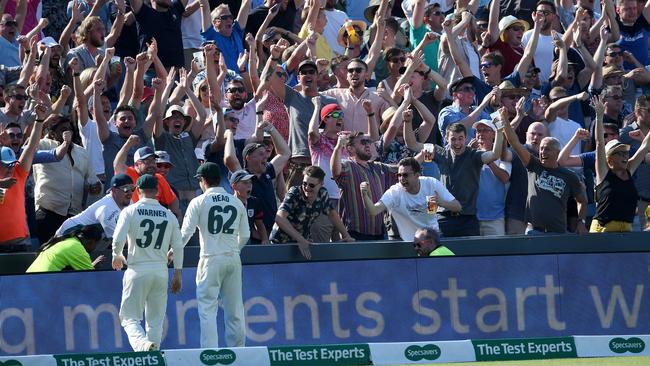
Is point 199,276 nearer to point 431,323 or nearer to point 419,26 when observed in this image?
point 431,323

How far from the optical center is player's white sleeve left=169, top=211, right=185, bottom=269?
12.9 meters

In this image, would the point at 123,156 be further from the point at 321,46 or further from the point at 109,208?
the point at 321,46

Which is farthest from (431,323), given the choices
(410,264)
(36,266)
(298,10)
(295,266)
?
(298,10)

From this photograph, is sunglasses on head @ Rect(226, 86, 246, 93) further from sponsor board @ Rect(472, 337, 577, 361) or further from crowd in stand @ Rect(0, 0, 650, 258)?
sponsor board @ Rect(472, 337, 577, 361)

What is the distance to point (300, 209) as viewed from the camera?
48.2 ft

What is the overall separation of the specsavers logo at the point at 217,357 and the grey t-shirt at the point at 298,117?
177 inches

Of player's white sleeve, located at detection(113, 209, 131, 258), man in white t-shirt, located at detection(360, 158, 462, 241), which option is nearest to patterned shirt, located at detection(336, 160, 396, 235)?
man in white t-shirt, located at detection(360, 158, 462, 241)

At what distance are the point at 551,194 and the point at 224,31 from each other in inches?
218

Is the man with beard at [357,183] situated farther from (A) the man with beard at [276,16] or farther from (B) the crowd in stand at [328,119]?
(A) the man with beard at [276,16]

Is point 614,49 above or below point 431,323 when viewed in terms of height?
above

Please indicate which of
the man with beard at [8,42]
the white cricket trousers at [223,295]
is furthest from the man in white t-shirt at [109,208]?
the man with beard at [8,42]

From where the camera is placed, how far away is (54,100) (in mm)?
17062

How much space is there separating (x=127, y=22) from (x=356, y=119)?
3807 millimetres

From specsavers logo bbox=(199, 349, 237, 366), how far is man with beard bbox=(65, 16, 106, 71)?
21.1 ft
